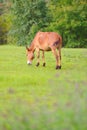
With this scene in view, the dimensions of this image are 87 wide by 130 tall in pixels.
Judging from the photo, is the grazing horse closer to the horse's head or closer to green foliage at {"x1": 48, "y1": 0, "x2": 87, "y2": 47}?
the horse's head

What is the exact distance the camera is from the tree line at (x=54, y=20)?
59.8m

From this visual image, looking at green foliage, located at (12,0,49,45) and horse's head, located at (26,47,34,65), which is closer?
horse's head, located at (26,47,34,65)

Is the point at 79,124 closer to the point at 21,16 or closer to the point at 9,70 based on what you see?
the point at 9,70

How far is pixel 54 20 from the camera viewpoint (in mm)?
62094

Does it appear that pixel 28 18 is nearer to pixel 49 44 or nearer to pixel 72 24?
pixel 72 24

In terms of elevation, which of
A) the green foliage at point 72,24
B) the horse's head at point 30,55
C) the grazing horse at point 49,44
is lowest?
the green foliage at point 72,24

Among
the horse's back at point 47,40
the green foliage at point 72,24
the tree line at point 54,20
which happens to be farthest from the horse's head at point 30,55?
the green foliage at point 72,24

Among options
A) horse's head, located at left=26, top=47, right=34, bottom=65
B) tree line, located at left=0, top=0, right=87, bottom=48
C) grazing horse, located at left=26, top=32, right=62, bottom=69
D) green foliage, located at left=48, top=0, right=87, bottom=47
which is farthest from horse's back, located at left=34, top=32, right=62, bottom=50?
green foliage, located at left=48, top=0, right=87, bottom=47

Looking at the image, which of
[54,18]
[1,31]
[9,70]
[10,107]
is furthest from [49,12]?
[10,107]

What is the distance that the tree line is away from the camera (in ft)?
196

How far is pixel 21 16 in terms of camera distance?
61125 millimetres

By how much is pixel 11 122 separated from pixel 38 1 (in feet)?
178

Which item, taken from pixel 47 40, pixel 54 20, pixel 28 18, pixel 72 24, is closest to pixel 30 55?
pixel 47 40

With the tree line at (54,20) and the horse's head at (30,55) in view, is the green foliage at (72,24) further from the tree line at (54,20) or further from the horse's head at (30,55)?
the horse's head at (30,55)
